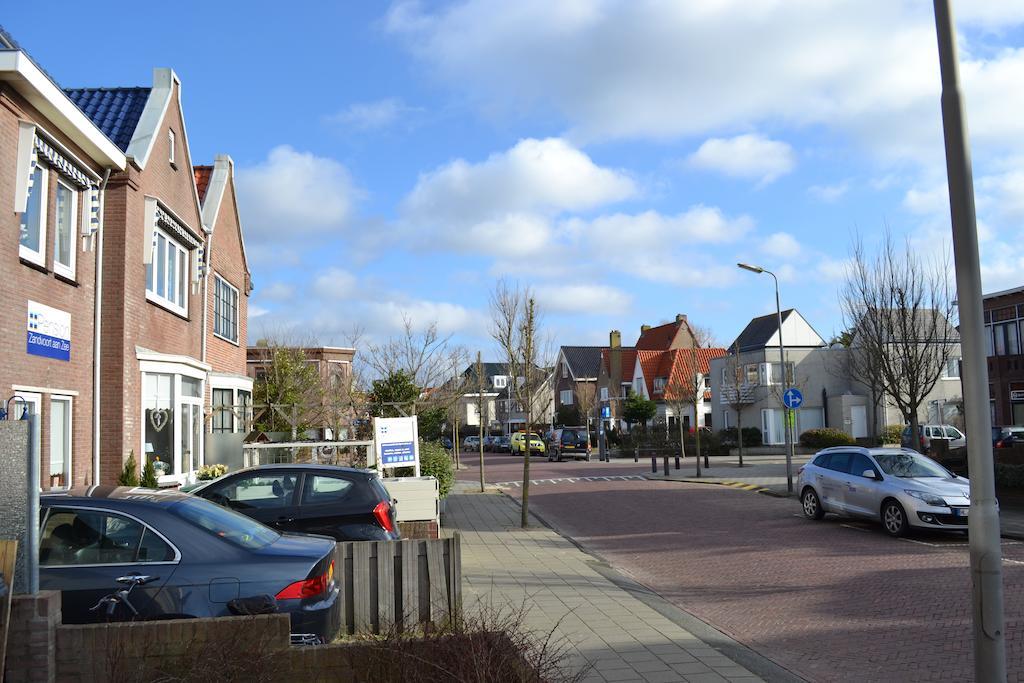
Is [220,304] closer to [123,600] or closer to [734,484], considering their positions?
[734,484]

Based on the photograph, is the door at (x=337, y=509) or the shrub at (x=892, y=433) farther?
the shrub at (x=892, y=433)

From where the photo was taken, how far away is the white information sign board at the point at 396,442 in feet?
54.3

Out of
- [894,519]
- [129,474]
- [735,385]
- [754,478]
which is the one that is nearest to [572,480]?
[754,478]

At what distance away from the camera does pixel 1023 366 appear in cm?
4494

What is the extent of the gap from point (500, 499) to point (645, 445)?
104 feet

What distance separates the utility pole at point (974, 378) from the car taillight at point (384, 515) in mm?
6081

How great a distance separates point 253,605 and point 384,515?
4.37m

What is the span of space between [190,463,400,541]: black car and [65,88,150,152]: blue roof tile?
9.68 m

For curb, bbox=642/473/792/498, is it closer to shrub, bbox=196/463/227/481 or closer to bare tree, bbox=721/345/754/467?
bare tree, bbox=721/345/754/467

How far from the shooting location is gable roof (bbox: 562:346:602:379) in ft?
284

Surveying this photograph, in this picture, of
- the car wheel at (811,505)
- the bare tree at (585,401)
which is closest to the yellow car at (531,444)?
the bare tree at (585,401)

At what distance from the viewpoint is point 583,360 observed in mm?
88000

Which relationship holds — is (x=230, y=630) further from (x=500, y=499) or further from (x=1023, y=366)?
(x=1023, y=366)

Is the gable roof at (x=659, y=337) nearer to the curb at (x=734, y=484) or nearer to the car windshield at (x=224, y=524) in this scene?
the curb at (x=734, y=484)
